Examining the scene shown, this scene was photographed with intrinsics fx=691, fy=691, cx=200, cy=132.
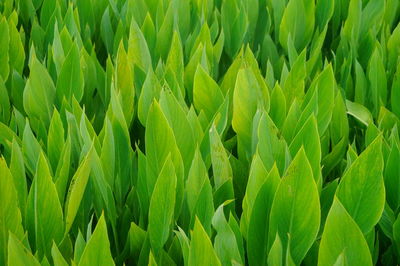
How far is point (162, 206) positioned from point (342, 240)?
1.16ft

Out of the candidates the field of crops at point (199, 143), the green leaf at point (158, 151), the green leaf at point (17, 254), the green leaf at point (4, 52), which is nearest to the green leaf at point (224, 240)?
the field of crops at point (199, 143)

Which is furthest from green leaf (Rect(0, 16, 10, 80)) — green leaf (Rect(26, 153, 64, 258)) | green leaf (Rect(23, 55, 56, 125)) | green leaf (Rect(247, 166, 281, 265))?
green leaf (Rect(247, 166, 281, 265))

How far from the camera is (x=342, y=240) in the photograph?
116 centimetres

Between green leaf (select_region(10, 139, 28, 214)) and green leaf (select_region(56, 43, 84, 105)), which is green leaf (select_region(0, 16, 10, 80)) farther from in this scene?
green leaf (select_region(10, 139, 28, 214))

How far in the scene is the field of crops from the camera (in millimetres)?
1253

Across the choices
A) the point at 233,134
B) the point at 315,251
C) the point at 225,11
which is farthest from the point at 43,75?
the point at 315,251

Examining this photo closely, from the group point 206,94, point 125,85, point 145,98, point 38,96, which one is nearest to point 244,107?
point 206,94

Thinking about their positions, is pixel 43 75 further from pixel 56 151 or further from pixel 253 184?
pixel 253 184

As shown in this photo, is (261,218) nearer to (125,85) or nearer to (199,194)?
(199,194)

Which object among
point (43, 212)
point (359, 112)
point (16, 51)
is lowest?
point (359, 112)

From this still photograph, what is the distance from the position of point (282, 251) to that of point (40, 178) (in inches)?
A: 18.4

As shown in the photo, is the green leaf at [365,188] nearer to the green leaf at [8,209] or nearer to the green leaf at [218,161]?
the green leaf at [218,161]

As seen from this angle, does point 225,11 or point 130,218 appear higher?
point 225,11

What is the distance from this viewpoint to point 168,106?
1549 millimetres
